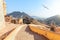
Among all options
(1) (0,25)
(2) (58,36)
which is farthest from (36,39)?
(1) (0,25)

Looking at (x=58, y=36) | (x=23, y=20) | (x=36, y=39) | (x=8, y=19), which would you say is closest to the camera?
(x=58, y=36)

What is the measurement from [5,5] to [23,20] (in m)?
7.86

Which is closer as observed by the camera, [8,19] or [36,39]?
[36,39]

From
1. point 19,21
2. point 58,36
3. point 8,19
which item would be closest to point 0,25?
point 58,36

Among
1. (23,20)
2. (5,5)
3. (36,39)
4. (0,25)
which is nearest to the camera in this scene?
(36,39)

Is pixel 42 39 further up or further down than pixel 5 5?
further down

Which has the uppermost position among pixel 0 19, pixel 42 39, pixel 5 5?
pixel 5 5

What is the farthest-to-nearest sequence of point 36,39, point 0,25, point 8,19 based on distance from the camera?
point 8,19
point 0,25
point 36,39

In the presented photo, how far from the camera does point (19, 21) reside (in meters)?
43.6

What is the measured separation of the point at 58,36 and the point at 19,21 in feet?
111

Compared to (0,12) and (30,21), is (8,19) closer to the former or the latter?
(30,21)

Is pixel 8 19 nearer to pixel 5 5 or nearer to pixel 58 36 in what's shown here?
pixel 5 5

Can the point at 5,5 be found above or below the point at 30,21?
above

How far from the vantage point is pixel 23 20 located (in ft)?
157
